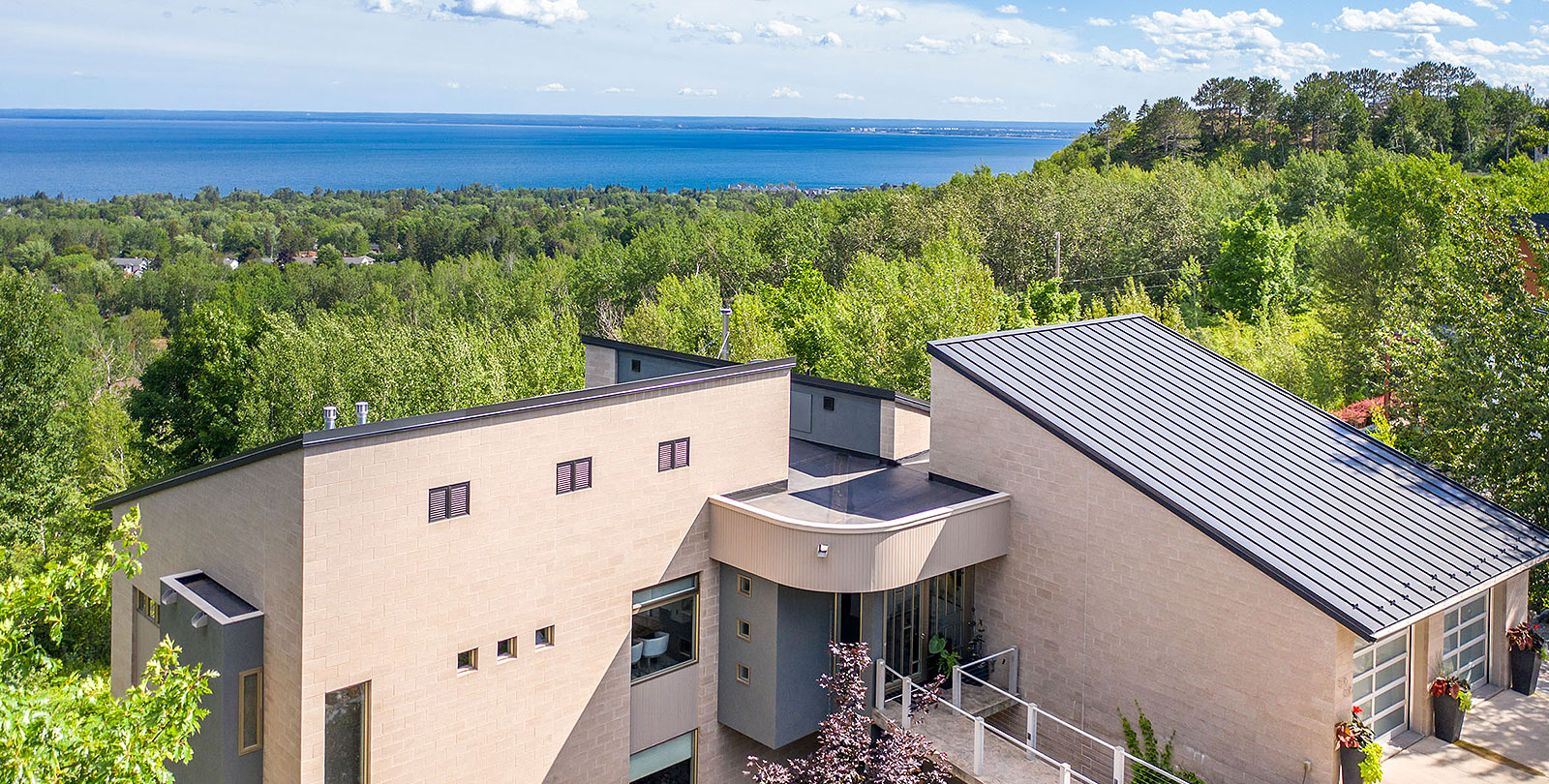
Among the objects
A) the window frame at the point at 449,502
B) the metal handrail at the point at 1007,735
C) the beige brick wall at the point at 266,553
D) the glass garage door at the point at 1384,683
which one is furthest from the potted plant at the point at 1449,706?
the beige brick wall at the point at 266,553

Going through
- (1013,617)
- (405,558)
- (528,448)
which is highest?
(528,448)

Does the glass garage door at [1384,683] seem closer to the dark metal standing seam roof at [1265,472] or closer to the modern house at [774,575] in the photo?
the modern house at [774,575]

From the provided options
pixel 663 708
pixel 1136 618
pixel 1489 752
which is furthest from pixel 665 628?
pixel 1489 752

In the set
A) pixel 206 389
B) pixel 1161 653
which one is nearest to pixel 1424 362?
pixel 1161 653

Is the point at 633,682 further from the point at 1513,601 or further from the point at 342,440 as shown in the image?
the point at 1513,601

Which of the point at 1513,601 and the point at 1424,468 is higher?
the point at 1424,468

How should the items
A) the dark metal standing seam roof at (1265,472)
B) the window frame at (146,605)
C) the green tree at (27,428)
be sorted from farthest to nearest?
1. the green tree at (27,428)
2. the window frame at (146,605)
3. the dark metal standing seam roof at (1265,472)

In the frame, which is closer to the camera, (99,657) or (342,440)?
(342,440)
